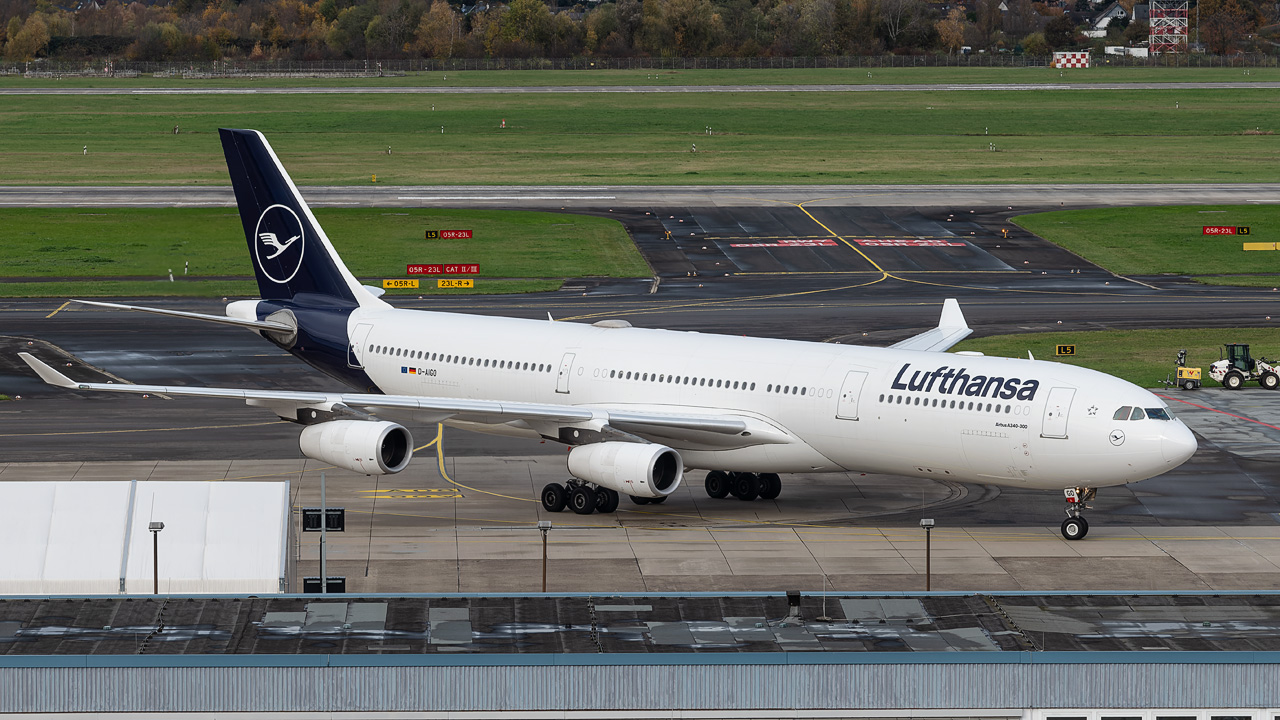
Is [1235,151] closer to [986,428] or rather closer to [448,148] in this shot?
[448,148]

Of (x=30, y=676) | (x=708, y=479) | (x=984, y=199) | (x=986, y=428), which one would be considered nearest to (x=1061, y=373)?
(x=986, y=428)

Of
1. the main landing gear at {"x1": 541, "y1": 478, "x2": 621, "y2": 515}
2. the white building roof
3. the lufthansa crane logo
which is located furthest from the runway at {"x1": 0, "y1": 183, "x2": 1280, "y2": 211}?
the white building roof

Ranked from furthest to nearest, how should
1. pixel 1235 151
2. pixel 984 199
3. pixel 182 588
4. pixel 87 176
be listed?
1. pixel 1235 151
2. pixel 87 176
3. pixel 984 199
4. pixel 182 588

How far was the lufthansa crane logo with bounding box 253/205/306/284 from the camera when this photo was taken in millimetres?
51250

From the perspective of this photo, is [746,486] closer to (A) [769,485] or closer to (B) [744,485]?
(B) [744,485]

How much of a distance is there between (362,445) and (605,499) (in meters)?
6.89

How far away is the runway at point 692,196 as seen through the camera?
11412 centimetres

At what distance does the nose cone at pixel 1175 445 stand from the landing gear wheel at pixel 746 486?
1179 centimetres

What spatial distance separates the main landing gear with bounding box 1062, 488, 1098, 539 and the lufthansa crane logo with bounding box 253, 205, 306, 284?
25.1 meters

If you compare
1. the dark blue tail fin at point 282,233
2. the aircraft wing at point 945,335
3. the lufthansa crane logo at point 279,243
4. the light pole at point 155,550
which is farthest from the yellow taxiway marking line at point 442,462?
the light pole at point 155,550

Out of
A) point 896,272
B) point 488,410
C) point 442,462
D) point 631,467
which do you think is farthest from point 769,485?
point 896,272

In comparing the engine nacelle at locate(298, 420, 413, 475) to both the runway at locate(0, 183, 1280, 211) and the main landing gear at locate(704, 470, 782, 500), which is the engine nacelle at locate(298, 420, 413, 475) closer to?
the main landing gear at locate(704, 470, 782, 500)

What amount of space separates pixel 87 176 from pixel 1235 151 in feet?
337

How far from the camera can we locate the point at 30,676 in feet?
71.3
